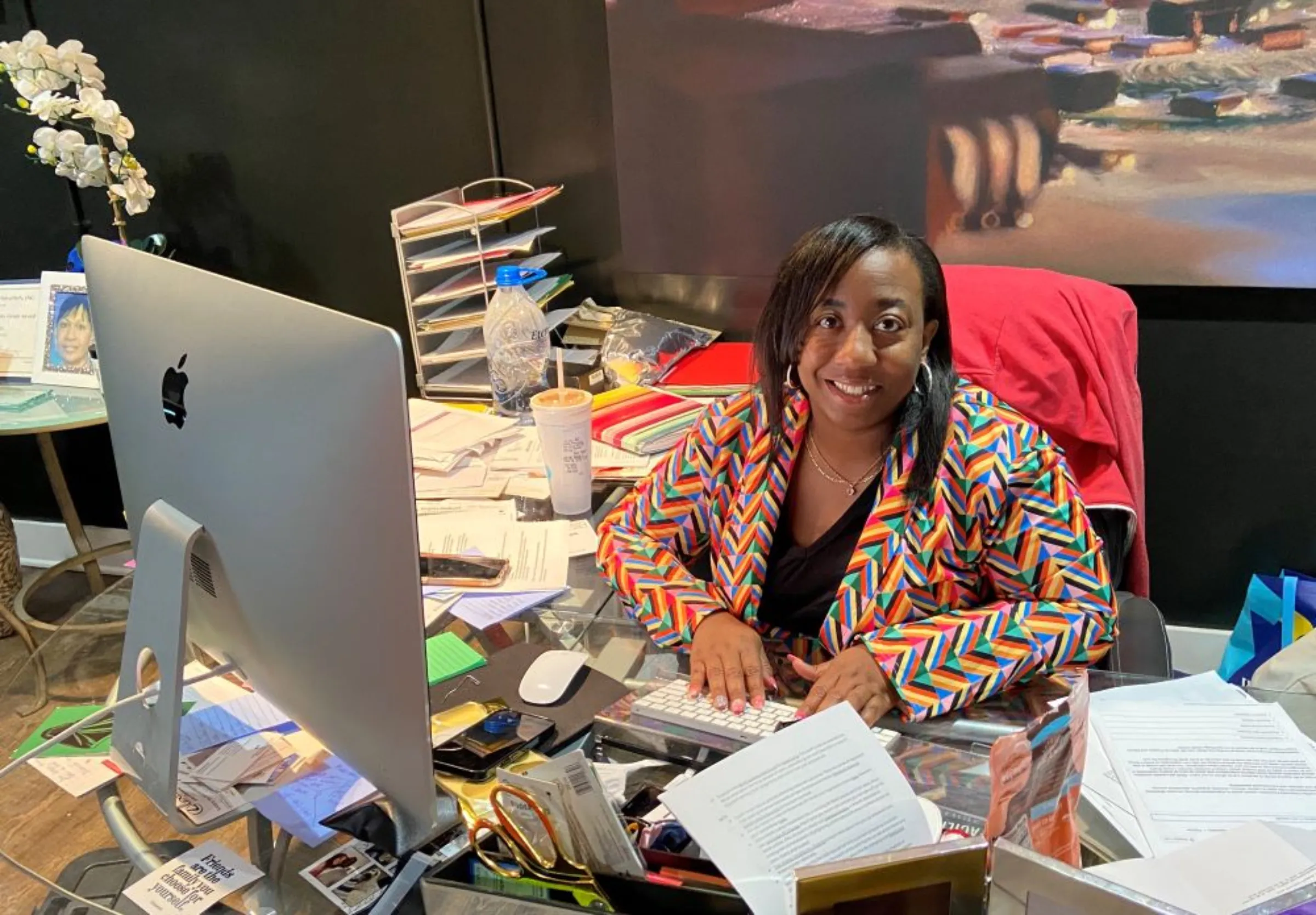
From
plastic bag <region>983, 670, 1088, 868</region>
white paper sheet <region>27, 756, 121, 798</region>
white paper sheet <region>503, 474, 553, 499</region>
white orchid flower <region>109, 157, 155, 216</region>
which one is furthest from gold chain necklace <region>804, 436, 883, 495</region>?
white orchid flower <region>109, 157, 155, 216</region>

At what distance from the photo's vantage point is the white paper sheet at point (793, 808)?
0.77 meters

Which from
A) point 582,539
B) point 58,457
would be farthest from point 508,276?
point 58,457

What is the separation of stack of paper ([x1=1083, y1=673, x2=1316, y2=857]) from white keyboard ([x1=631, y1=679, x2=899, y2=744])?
0.72 ft

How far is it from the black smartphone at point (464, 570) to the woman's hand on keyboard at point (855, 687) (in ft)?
1.64

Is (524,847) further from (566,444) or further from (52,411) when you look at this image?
(52,411)

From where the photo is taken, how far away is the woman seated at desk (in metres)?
1.18

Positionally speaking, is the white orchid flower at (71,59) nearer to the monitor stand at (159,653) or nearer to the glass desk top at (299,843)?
the glass desk top at (299,843)

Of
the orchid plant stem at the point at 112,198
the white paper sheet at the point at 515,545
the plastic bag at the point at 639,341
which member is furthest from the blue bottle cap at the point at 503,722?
the orchid plant stem at the point at 112,198

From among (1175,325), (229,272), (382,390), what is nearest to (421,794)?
(382,390)

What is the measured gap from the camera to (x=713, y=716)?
1095 millimetres

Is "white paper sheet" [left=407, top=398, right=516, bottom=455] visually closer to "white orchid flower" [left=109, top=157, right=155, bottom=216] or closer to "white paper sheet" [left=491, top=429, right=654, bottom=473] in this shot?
"white paper sheet" [left=491, top=429, right=654, bottom=473]

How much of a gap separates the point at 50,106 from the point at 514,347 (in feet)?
4.07

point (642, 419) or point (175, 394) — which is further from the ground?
point (175, 394)

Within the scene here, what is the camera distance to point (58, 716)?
3.89 feet
